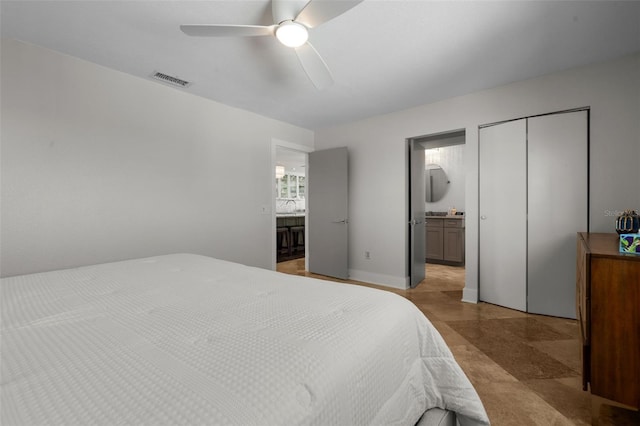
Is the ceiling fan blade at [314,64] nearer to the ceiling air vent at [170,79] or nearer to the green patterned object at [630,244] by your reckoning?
the ceiling air vent at [170,79]

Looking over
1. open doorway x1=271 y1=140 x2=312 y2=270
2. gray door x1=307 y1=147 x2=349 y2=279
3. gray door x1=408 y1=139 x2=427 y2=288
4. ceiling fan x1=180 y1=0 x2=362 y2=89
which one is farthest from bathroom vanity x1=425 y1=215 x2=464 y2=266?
ceiling fan x1=180 y1=0 x2=362 y2=89

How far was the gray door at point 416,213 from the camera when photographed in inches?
144

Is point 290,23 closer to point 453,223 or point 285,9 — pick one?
point 285,9

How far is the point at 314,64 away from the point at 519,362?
2.63m

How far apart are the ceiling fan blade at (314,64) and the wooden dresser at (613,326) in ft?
6.61

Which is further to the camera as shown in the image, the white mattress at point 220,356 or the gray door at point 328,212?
the gray door at point 328,212

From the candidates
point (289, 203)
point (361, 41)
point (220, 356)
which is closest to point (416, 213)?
point (361, 41)

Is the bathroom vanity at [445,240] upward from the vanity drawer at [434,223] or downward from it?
downward

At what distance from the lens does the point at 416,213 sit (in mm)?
3824

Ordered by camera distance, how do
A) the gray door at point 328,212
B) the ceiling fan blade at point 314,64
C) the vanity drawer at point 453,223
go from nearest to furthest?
1. the ceiling fan blade at point 314,64
2. the gray door at point 328,212
3. the vanity drawer at point 453,223

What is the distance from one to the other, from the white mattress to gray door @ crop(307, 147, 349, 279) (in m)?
2.79

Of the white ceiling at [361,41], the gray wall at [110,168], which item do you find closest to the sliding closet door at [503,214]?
the white ceiling at [361,41]

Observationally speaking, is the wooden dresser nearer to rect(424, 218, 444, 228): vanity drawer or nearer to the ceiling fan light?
the ceiling fan light

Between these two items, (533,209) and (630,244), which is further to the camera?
(533,209)
